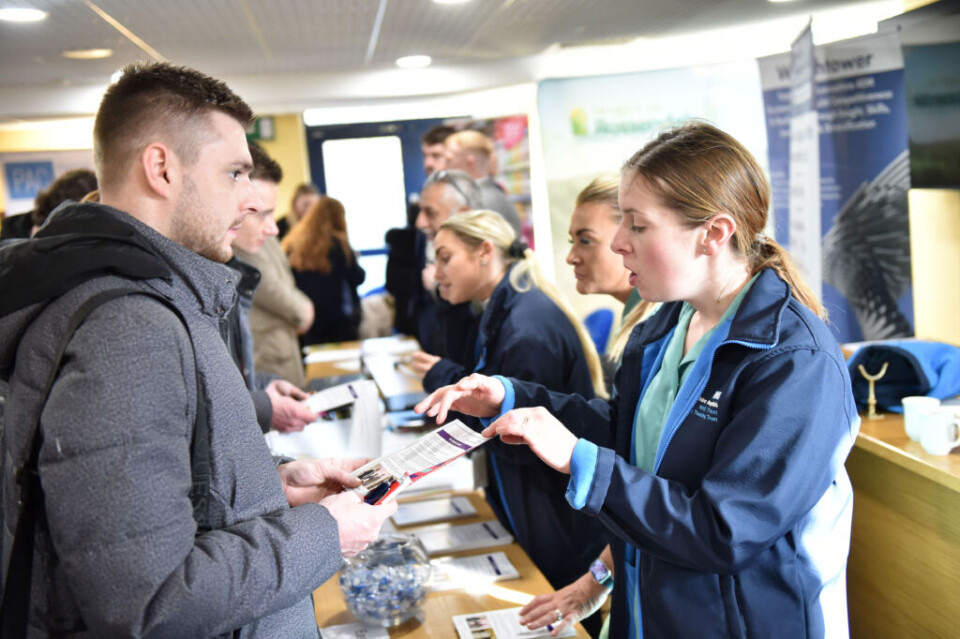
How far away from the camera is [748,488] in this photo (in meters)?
1.31

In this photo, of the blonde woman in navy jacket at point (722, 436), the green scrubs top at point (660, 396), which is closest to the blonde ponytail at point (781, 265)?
the blonde woman in navy jacket at point (722, 436)

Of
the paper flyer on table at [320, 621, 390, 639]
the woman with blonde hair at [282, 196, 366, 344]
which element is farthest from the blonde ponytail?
the woman with blonde hair at [282, 196, 366, 344]

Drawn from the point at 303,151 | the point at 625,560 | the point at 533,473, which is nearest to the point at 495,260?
the point at 533,473

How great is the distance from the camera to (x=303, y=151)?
895cm

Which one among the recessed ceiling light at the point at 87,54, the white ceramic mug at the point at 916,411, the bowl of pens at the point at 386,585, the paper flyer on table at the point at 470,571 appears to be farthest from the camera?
the recessed ceiling light at the point at 87,54

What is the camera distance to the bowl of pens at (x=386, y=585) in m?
1.73

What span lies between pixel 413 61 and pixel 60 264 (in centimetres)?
332

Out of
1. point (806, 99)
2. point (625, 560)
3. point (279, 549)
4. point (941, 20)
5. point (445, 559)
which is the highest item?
point (941, 20)

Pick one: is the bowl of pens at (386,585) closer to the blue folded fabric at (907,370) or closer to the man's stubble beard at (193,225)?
the man's stubble beard at (193,225)

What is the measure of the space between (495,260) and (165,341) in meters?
1.92

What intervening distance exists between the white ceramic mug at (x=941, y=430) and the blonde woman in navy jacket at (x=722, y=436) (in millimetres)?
703

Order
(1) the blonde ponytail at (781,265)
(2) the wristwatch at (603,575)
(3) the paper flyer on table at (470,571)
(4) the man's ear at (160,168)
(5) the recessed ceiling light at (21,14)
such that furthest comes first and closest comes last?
(5) the recessed ceiling light at (21,14) < (3) the paper flyer on table at (470,571) < (2) the wristwatch at (603,575) < (1) the blonde ponytail at (781,265) < (4) the man's ear at (160,168)

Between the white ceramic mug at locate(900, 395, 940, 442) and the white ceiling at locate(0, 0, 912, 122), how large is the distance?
68.4 inches

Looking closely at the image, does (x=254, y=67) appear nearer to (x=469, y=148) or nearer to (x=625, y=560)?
(x=469, y=148)
